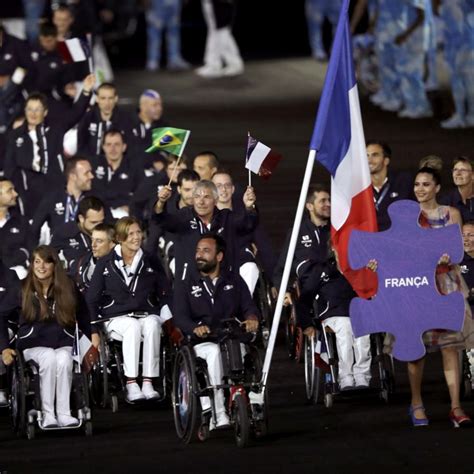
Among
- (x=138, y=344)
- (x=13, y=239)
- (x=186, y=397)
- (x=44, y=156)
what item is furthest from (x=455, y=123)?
(x=186, y=397)

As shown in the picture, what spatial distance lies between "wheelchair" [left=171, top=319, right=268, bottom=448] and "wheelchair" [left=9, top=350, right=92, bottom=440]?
0.60 m

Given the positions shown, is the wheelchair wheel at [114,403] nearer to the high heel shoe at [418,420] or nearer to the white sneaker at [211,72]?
the high heel shoe at [418,420]

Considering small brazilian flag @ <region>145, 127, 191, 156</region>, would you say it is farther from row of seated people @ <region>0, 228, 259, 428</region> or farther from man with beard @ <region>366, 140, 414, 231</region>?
man with beard @ <region>366, 140, 414, 231</region>

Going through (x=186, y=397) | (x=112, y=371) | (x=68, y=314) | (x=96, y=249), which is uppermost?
(x=96, y=249)

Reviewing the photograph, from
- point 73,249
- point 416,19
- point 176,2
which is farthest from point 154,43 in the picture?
point 73,249

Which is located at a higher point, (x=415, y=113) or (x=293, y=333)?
(x=415, y=113)

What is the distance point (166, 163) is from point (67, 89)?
3827 millimetres

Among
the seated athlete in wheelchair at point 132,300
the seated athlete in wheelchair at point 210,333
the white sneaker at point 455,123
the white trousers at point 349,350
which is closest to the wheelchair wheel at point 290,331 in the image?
the white trousers at point 349,350

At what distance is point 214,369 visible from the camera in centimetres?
1234

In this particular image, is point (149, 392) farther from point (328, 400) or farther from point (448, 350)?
point (448, 350)

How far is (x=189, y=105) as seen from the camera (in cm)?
2616

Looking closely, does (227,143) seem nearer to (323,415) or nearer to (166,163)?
(166,163)

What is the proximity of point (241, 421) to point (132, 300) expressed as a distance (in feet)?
7.16

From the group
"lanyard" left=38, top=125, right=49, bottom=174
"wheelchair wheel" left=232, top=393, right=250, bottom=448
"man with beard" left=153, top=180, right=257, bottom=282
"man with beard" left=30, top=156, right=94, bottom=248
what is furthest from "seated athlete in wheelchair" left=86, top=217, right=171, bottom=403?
"lanyard" left=38, top=125, right=49, bottom=174
